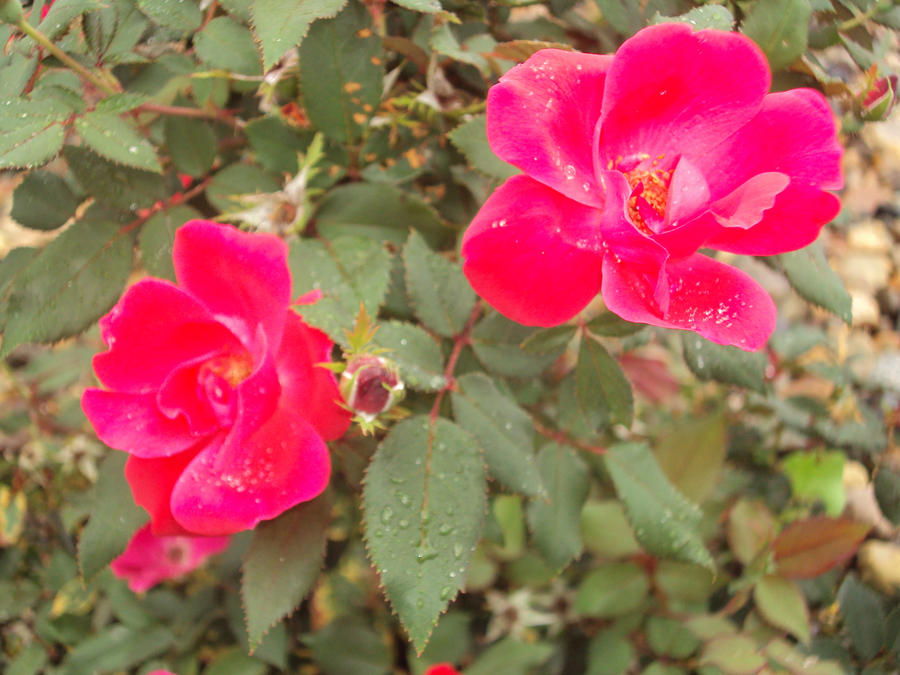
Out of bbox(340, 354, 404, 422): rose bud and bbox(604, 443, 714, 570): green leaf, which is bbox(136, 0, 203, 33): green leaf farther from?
bbox(604, 443, 714, 570): green leaf

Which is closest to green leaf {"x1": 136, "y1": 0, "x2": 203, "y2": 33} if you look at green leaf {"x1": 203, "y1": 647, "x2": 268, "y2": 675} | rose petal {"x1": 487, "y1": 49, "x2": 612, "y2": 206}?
rose petal {"x1": 487, "y1": 49, "x2": 612, "y2": 206}

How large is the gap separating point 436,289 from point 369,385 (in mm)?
223

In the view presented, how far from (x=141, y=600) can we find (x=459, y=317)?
73cm

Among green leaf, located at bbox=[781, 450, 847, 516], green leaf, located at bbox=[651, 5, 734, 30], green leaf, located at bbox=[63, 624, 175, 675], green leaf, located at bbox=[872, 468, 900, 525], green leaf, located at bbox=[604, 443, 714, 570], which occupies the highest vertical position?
green leaf, located at bbox=[651, 5, 734, 30]

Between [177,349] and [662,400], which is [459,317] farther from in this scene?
[662,400]

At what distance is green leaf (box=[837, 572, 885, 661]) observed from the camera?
84cm

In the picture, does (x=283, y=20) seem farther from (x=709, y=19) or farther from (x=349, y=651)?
Result: (x=349, y=651)

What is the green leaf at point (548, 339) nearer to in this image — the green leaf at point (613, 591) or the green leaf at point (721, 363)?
the green leaf at point (721, 363)

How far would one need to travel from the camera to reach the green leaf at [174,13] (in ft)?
1.93

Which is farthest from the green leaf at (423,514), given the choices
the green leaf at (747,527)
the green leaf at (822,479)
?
the green leaf at (822,479)

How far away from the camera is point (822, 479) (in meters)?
1.16

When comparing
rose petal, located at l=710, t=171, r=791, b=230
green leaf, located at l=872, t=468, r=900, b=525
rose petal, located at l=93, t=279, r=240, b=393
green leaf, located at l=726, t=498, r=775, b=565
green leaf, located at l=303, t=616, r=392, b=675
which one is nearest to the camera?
rose petal, located at l=710, t=171, r=791, b=230

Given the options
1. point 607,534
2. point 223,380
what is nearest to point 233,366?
point 223,380

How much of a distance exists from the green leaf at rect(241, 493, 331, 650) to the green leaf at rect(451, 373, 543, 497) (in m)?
0.17
